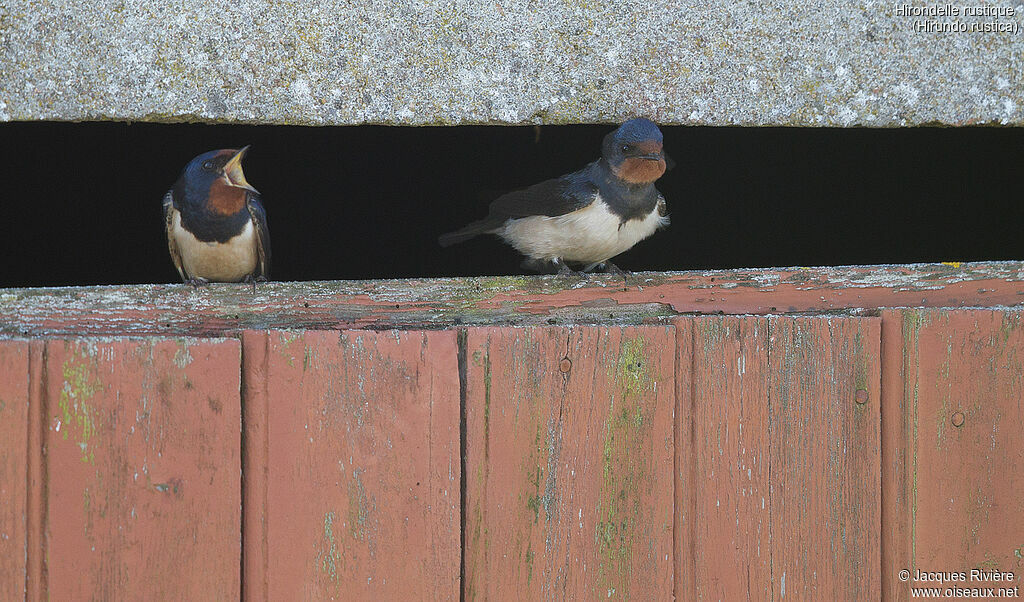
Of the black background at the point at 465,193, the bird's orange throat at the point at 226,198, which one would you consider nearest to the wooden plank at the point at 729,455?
the black background at the point at 465,193

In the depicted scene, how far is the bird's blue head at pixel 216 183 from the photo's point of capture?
2936mm

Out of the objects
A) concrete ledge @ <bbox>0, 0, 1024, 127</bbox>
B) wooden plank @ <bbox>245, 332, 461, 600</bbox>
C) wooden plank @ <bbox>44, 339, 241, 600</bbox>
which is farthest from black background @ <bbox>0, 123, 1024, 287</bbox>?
wooden plank @ <bbox>44, 339, 241, 600</bbox>

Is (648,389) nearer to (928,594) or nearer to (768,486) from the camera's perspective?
(768,486)

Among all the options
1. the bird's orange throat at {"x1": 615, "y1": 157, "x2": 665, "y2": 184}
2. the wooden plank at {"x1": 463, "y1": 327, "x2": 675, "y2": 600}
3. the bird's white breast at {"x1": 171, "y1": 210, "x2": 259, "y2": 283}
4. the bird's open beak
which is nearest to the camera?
the wooden plank at {"x1": 463, "y1": 327, "x2": 675, "y2": 600}

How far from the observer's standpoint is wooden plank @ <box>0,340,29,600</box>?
1.59m

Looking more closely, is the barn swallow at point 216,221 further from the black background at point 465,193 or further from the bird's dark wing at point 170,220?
the black background at point 465,193

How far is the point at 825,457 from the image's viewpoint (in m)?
1.83

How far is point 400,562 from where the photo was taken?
5.58ft

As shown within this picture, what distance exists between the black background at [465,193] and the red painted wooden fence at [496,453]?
1478 mm

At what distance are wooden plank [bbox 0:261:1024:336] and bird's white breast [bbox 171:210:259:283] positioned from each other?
1.30 m

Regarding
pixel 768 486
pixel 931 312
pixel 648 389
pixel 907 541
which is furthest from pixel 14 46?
pixel 907 541

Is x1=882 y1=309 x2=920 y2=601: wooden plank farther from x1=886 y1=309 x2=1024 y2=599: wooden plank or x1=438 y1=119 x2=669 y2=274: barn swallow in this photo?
x1=438 y1=119 x2=669 y2=274: barn swallow

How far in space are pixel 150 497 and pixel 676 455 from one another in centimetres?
95

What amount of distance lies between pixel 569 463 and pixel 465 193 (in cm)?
259
